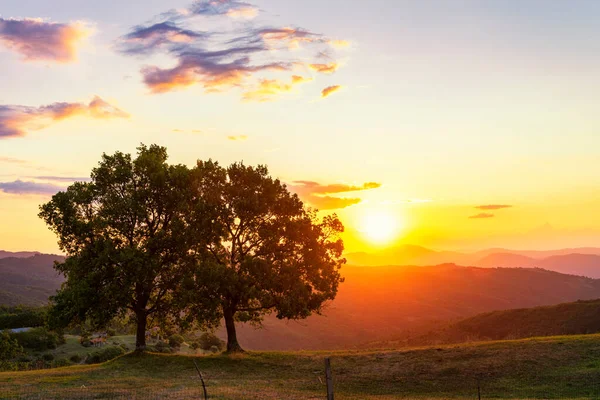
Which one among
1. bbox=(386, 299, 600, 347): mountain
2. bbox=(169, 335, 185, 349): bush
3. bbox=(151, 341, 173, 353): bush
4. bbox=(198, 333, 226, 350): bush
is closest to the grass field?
bbox=(386, 299, 600, 347): mountain

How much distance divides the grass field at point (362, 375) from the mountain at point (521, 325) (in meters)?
20.9

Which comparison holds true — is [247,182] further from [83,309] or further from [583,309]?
[583,309]

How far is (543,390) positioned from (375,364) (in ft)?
43.6

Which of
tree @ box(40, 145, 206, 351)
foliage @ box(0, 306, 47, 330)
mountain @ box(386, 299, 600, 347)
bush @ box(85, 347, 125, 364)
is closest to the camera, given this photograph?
tree @ box(40, 145, 206, 351)

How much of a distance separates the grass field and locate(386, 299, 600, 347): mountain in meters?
20.9

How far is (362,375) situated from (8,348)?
5641 centimetres

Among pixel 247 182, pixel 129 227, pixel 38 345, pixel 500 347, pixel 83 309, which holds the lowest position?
pixel 38 345

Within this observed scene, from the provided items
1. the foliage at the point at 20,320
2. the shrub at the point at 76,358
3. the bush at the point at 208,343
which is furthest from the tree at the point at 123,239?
the foliage at the point at 20,320

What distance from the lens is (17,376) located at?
39.2 metres

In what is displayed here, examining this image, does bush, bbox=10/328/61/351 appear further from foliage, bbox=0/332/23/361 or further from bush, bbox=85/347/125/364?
bush, bbox=85/347/125/364

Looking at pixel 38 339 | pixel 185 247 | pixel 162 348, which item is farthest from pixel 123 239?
pixel 38 339

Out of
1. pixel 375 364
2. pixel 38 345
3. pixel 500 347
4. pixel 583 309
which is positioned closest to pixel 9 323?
pixel 38 345

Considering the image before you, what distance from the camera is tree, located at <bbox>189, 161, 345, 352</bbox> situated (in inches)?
1822

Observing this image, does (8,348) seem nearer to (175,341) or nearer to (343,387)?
(175,341)
